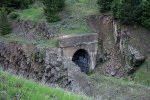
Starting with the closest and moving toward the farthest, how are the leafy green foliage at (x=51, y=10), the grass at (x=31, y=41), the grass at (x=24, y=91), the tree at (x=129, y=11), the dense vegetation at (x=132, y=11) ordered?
the grass at (x=24, y=91)
the dense vegetation at (x=132, y=11)
the tree at (x=129, y=11)
the grass at (x=31, y=41)
the leafy green foliage at (x=51, y=10)

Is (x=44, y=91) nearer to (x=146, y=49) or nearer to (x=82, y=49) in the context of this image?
(x=146, y=49)

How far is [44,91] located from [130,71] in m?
22.0

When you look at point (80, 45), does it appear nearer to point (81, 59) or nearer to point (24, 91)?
point (81, 59)

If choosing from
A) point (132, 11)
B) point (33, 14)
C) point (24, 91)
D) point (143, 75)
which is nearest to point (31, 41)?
point (33, 14)

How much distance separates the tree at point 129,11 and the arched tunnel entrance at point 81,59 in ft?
17.6

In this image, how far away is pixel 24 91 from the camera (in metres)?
10.9

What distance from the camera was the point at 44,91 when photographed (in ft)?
38.3

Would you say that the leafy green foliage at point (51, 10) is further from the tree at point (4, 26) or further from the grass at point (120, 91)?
the grass at point (120, 91)

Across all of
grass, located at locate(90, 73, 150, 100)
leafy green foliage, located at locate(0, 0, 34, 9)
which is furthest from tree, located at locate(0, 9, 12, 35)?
grass, located at locate(90, 73, 150, 100)

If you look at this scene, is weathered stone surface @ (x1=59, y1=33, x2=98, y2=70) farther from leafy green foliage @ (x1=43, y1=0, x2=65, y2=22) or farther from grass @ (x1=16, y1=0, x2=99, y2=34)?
leafy green foliage @ (x1=43, y1=0, x2=65, y2=22)

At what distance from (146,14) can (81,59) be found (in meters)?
8.77

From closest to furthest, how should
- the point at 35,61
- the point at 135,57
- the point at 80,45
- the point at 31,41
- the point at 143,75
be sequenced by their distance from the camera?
the point at 143,75, the point at 135,57, the point at 35,61, the point at 80,45, the point at 31,41

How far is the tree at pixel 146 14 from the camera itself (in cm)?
3229

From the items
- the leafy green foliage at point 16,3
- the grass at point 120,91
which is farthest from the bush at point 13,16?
the grass at point 120,91
